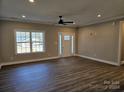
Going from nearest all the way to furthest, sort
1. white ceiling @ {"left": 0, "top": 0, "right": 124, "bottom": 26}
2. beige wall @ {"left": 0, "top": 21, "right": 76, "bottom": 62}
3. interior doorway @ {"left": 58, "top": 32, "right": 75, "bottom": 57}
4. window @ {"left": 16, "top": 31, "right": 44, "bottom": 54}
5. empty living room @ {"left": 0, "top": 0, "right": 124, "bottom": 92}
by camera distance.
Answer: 1. white ceiling @ {"left": 0, "top": 0, "right": 124, "bottom": 26}
2. empty living room @ {"left": 0, "top": 0, "right": 124, "bottom": 92}
3. beige wall @ {"left": 0, "top": 21, "right": 76, "bottom": 62}
4. window @ {"left": 16, "top": 31, "right": 44, "bottom": 54}
5. interior doorway @ {"left": 58, "top": 32, "right": 75, "bottom": 57}

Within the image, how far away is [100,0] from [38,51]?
477 centimetres

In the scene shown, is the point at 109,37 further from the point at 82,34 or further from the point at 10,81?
the point at 10,81

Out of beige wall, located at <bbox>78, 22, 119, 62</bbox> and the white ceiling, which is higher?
the white ceiling

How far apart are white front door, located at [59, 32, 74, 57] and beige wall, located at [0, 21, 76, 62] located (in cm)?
44

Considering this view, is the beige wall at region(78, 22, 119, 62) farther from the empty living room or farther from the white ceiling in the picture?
the white ceiling

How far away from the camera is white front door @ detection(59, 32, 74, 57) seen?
7.34 meters

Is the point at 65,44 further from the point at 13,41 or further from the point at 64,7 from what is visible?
the point at 64,7

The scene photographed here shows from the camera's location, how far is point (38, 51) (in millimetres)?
6289

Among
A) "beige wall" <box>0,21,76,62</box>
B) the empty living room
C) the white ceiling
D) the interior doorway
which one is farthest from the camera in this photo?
the interior doorway

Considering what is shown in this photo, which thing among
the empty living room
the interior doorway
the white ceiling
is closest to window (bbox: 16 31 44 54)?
the empty living room

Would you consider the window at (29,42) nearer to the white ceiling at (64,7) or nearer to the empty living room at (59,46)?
the empty living room at (59,46)

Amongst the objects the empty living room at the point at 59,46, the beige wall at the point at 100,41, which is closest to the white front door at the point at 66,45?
the empty living room at the point at 59,46

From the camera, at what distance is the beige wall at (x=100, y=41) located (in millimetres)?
5168

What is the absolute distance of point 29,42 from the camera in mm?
5945
